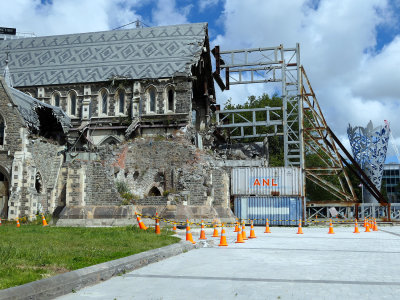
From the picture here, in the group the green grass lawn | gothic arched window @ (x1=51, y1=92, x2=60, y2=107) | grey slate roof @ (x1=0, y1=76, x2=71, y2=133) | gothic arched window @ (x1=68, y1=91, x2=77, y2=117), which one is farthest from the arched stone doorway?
the green grass lawn

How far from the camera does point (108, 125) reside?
41.7 metres

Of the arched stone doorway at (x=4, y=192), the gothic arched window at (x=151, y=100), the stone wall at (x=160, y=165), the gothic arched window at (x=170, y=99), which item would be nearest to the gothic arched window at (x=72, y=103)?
the gothic arched window at (x=151, y=100)

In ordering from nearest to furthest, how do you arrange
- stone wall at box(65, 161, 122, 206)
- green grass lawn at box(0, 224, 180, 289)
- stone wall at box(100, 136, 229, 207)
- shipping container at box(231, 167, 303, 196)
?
green grass lawn at box(0, 224, 180, 289), stone wall at box(65, 161, 122, 206), stone wall at box(100, 136, 229, 207), shipping container at box(231, 167, 303, 196)

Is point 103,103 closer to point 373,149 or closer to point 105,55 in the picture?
point 105,55

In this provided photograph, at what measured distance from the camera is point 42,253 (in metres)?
10.2

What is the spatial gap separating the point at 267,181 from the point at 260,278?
23.6 meters

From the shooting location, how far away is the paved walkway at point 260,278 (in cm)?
693

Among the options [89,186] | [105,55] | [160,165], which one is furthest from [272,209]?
[105,55]

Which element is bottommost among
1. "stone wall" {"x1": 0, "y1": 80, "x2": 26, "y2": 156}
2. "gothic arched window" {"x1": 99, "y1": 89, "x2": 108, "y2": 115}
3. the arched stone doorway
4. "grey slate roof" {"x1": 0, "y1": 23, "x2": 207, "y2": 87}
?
the arched stone doorway

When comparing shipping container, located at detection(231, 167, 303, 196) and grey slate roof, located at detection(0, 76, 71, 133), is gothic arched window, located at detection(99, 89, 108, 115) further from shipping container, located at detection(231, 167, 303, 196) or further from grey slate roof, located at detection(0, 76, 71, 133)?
shipping container, located at detection(231, 167, 303, 196)

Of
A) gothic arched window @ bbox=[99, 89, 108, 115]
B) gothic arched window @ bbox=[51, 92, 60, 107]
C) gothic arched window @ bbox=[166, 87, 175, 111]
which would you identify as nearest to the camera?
gothic arched window @ bbox=[166, 87, 175, 111]

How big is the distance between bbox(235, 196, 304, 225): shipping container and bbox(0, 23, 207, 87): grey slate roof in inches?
562

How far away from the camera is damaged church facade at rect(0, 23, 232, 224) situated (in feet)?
93.8

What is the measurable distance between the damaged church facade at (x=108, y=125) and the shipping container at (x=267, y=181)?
1.79 m
